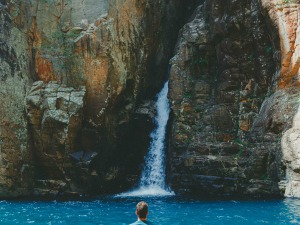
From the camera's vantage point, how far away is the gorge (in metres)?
22.0

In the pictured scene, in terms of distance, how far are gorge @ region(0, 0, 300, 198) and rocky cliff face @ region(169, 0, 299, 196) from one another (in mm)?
62

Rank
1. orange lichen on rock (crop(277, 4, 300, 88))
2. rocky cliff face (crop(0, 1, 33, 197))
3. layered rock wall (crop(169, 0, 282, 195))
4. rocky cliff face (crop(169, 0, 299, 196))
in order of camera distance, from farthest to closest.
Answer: layered rock wall (crop(169, 0, 282, 195)) < rocky cliff face (crop(0, 1, 33, 197)) < rocky cliff face (crop(169, 0, 299, 196)) < orange lichen on rock (crop(277, 4, 300, 88))

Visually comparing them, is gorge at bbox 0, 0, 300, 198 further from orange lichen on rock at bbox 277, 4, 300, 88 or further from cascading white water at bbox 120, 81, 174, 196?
cascading white water at bbox 120, 81, 174, 196

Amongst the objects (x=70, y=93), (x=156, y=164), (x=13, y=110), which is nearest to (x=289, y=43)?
(x=156, y=164)

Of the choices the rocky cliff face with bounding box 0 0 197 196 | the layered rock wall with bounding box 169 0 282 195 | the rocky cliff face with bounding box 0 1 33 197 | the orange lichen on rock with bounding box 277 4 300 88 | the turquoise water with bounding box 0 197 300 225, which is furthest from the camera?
the rocky cliff face with bounding box 0 0 197 196

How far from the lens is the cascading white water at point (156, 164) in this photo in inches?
973

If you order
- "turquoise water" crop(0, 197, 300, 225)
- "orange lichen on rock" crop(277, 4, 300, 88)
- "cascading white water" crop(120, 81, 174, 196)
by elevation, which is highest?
"orange lichen on rock" crop(277, 4, 300, 88)

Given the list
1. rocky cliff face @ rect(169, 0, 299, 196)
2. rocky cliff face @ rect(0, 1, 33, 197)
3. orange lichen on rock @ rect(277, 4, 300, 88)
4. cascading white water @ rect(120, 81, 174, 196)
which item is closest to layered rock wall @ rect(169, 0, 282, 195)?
rocky cliff face @ rect(169, 0, 299, 196)

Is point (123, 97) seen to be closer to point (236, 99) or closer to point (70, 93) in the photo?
point (70, 93)

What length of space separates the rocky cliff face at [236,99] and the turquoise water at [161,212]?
279 cm

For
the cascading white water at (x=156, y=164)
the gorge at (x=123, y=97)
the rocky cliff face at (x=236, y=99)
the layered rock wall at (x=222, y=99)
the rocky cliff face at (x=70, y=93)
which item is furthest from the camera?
the cascading white water at (x=156, y=164)

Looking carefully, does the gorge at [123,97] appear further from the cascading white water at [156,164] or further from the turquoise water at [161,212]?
the turquoise water at [161,212]

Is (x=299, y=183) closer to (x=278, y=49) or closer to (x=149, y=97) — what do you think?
(x=278, y=49)

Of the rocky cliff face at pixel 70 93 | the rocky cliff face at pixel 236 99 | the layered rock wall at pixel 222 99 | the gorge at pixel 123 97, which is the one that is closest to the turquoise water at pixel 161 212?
the rocky cliff face at pixel 236 99
